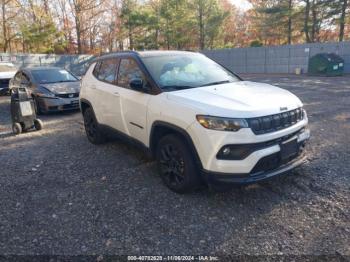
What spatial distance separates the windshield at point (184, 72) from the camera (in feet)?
12.9

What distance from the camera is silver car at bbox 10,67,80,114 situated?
8742mm

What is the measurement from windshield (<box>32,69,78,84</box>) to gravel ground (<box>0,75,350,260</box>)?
4.94m

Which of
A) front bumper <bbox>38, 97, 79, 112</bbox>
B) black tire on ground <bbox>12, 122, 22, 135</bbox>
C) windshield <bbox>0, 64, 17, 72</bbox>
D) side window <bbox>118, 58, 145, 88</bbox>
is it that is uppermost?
windshield <bbox>0, 64, 17, 72</bbox>

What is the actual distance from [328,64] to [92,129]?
16.9 metres

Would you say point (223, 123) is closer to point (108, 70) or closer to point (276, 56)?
point (108, 70)

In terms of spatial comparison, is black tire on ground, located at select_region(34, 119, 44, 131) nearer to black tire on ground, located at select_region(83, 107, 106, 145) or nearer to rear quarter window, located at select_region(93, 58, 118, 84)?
black tire on ground, located at select_region(83, 107, 106, 145)

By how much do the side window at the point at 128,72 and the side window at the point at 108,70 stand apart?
0.71 ft

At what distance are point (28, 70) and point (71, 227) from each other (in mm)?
8296

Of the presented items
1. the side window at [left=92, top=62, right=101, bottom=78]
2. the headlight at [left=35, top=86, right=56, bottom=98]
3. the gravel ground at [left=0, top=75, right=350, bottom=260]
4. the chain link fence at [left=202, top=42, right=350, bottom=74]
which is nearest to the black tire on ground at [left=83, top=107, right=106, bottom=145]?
the gravel ground at [left=0, top=75, right=350, bottom=260]

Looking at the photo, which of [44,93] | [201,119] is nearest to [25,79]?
[44,93]

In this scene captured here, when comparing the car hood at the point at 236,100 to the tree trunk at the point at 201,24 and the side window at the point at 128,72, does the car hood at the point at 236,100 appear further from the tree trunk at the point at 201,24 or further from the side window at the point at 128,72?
the tree trunk at the point at 201,24

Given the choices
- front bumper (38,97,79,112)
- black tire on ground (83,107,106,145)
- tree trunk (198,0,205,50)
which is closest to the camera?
black tire on ground (83,107,106,145)

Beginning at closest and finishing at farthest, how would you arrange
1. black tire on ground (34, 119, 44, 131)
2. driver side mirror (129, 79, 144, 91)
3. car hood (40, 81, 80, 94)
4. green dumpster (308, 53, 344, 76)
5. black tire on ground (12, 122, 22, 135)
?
driver side mirror (129, 79, 144, 91) < black tire on ground (12, 122, 22, 135) < black tire on ground (34, 119, 44, 131) < car hood (40, 81, 80, 94) < green dumpster (308, 53, 344, 76)

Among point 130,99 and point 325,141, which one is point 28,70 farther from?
point 325,141
